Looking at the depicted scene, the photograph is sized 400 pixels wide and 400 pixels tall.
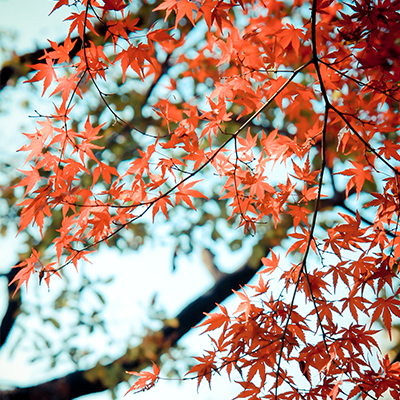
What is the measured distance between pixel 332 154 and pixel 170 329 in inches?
94.8

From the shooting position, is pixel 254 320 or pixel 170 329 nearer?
pixel 254 320

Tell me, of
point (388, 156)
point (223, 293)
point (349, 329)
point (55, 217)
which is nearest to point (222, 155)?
point (388, 156)

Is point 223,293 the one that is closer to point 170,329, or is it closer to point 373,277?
point 170,329

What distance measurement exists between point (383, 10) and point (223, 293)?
9.68 ft

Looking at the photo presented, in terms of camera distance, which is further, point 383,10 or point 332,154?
point 332,154

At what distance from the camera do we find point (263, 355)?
3.06ft

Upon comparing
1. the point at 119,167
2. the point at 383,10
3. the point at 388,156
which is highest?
the point at 119,167

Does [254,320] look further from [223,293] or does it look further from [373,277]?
[223,293]

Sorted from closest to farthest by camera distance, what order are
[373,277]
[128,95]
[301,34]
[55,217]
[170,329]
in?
[373,277] < [301,34] < [55,217] < [128,95] < [170,329]

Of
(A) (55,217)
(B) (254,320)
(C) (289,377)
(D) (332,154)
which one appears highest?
(A) (55,217)

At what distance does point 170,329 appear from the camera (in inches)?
131

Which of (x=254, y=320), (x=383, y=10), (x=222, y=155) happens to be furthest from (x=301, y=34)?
(x=254, y=320)

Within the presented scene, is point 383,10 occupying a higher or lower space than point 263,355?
higher

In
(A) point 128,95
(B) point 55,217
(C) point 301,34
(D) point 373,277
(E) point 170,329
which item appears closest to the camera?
(D) point 373,277
